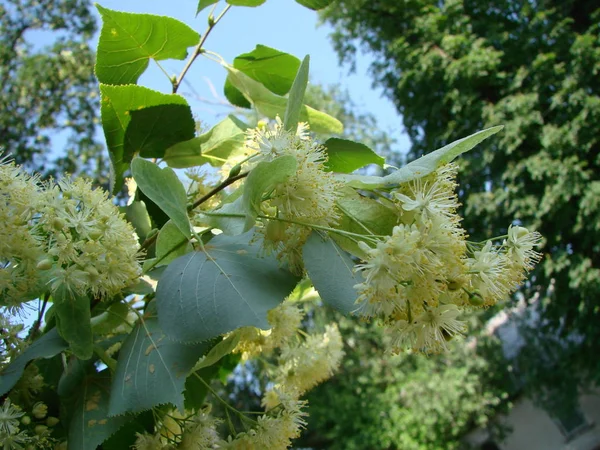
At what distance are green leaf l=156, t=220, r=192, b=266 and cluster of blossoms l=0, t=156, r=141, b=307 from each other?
4cm

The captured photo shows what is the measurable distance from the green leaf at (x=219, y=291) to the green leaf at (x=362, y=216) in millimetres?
61

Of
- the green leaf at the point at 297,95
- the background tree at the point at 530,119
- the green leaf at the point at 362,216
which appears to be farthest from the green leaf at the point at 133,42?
the background tree at the point at 530,119

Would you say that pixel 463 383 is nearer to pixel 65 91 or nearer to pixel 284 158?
pixel 65 91

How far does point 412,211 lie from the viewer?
1.72ft

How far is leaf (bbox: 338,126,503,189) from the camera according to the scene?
51cm

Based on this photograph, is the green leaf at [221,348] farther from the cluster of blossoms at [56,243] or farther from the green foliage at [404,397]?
the green foliage at [404,397]

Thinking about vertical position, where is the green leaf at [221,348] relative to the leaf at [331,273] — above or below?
below

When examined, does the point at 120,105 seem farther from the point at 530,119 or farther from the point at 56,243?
the point at 530,119

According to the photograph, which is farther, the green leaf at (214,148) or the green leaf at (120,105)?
the green leaf at (214,148)

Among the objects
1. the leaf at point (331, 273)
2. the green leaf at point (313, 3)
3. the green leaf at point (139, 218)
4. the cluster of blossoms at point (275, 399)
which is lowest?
the cluster of blossoms at point (275, 399)

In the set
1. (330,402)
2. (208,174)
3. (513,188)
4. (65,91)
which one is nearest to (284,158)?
(208,174)

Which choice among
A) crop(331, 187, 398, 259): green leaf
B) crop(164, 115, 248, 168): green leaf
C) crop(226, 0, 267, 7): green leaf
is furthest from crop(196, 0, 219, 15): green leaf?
crop(331, 187, 398, 259): green leaf

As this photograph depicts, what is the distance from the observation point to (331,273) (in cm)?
51

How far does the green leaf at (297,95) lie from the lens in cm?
59
